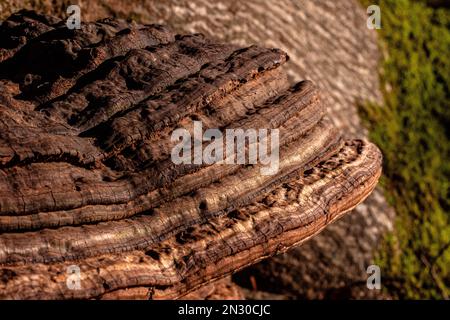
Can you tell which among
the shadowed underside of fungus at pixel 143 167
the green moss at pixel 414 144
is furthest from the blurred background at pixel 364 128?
the shadowed underside of fungus at pixel 143 167

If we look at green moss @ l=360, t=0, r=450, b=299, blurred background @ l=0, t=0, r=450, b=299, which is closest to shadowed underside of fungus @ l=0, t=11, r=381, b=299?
blurred background @ l=0, t=0, r=450, b=299

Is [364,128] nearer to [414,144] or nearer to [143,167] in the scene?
[414,144]

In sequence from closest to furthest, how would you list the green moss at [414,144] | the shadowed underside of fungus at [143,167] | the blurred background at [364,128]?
the shadowed underside of fungus at [143,167] < the blurred background at [364,128] < the green moss at [414,144]

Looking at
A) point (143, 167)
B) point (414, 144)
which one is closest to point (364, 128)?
point (414, 144)

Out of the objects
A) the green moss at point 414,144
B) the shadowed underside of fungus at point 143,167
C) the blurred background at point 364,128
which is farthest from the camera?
the green moss at point 414,144

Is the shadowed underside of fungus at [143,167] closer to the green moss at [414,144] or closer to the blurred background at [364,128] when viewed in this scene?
the blurred background at [364,128]
